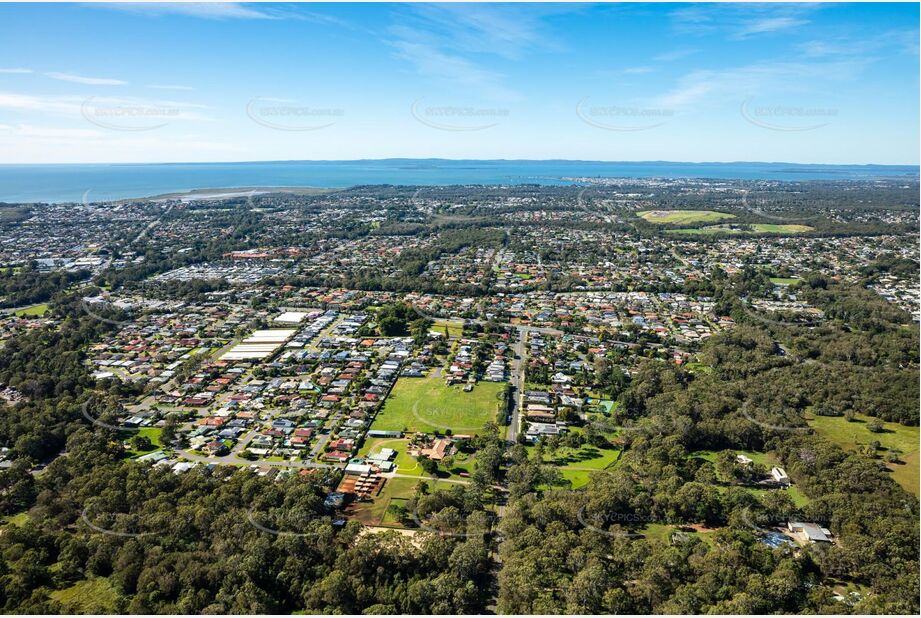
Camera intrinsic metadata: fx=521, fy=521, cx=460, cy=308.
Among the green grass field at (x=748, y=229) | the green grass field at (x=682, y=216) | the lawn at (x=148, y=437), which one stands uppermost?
the green grass field at (x=682, y=216)

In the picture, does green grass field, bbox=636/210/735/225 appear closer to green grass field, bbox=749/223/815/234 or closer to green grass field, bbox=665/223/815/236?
green grass field, bbox=665/223/815/236

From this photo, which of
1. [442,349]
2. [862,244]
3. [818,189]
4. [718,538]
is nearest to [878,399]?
[718,538]

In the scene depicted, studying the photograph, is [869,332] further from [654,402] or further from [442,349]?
[442,349]

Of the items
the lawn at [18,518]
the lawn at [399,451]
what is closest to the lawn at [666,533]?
the lawn at [399,451]

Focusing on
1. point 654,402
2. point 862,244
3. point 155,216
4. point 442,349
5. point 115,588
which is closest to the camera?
point 115,588

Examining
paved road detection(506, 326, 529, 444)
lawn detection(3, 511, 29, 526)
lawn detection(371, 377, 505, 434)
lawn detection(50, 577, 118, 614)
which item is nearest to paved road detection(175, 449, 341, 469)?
lawn detection(371, 377, 505, 434)

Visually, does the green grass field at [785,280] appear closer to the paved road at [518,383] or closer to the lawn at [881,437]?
the lawn at [881,437]
